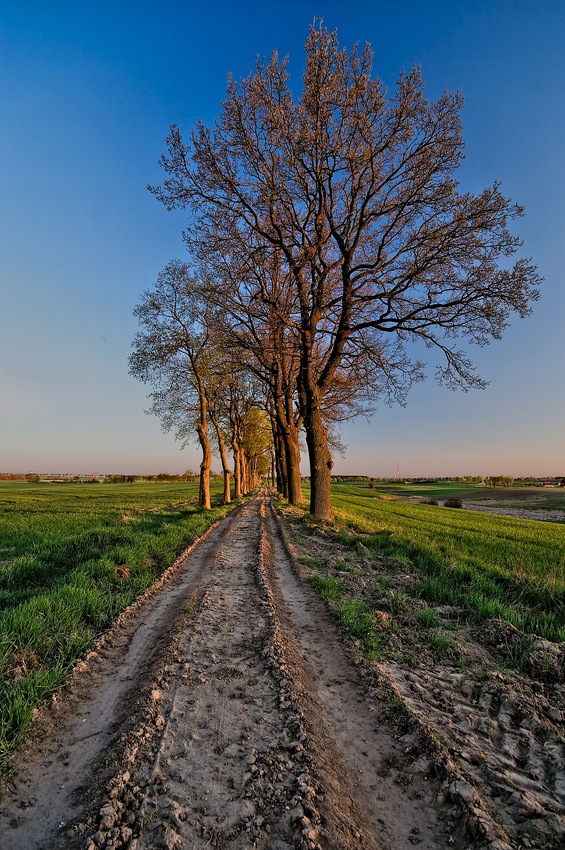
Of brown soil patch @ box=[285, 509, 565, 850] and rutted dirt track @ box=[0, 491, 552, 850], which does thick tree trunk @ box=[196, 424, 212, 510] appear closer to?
brown soil patch @ box=[285, 509, 565, 850]

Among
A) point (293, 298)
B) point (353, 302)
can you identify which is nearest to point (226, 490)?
point (293, 298)

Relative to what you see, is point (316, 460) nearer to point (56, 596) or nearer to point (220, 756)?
point (56, 596)

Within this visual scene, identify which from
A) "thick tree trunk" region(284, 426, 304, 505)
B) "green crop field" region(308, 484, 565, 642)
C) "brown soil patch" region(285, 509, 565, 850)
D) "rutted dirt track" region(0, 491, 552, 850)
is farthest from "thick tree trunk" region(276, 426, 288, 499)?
"rutted dirt track" region(0, 491, 552, 850)

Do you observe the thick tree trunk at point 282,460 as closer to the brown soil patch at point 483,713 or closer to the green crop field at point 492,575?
the green crop field at point 492,575

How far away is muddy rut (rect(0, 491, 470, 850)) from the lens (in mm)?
2061

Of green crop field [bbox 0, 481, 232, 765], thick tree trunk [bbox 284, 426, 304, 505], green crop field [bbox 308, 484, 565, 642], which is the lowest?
green crop field [bbox 308, 484, 565, 642]

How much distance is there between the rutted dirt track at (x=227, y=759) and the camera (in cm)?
206

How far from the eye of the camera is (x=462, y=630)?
4.93 metres

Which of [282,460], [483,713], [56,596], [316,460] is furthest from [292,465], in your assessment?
[483,713]

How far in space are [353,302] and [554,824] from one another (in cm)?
1419

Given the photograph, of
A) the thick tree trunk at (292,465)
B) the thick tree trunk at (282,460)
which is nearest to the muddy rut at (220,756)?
the thick tree trunk at (292,465)

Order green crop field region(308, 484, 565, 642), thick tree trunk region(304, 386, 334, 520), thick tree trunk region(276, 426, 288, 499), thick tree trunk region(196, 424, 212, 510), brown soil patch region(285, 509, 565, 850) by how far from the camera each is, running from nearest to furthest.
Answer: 1. brown soil patch region(285, 509, 565, 850)
2. green crop field region(308, 484, 565, 642)
3. thick tree trunk region(304, 386, 334, 520)
4. thick tree trunk region(196, 424, 212, 510)
5. thick tree trunk region(276, 426, 288, 499)

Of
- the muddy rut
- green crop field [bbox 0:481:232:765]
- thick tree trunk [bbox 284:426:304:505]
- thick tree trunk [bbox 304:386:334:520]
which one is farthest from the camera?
thick tree trunk [bbox 284:426:304:505]

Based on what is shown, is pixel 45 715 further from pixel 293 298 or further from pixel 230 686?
pixel 293 298
